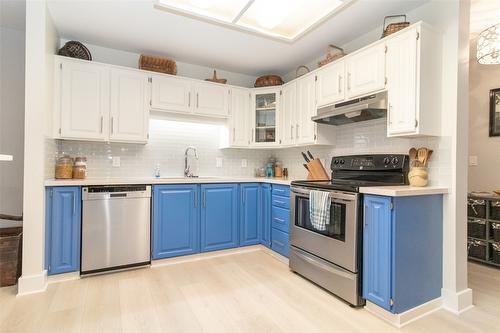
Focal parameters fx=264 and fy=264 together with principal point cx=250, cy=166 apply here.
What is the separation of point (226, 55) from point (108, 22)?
1340 millimetres

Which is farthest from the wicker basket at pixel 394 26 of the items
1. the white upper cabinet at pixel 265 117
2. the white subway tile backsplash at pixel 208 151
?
the white upper cabinet at pixel 265 117

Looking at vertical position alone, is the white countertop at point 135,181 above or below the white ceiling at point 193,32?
below

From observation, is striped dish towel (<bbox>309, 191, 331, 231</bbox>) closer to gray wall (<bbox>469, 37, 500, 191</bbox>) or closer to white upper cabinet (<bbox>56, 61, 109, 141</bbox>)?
white upper cabinet (<bbox>56, 61, 109, 141</bbox>)

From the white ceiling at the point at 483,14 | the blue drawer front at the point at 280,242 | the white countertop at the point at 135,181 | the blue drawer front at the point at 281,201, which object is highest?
the white ceiling at the point at 483,14

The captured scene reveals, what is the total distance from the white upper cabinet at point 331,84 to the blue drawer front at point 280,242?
1.55 meters

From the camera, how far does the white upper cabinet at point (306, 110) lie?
311 cm

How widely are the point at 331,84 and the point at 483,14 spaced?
208cm

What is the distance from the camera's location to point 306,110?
322 cm

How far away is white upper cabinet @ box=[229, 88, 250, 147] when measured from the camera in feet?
12.1

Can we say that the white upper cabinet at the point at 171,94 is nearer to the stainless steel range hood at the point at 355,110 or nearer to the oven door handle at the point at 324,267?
the stainless steel range hood at the point at 355,110

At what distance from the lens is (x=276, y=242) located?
3168mm

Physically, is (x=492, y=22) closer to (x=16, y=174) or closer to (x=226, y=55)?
(x=226, y=55)

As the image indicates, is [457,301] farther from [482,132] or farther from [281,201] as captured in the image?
[482,132]

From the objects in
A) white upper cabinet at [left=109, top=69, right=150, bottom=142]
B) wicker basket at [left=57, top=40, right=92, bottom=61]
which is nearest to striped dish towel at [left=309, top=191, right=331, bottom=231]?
white upper cabinet at [left=109, top=69, right=150, bottom=142]
